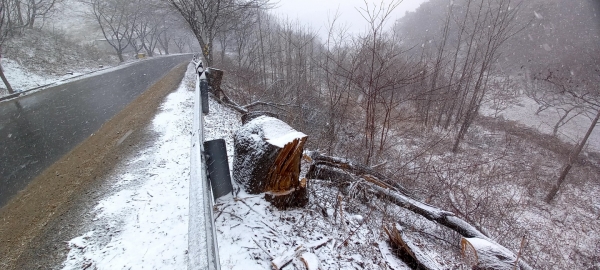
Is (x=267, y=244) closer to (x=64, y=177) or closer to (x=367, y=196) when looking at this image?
(x=367, y=196)

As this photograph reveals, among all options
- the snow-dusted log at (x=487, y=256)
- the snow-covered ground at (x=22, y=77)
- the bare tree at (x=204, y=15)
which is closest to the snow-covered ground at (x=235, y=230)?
the snow-dusted log at (x=487, y=256)

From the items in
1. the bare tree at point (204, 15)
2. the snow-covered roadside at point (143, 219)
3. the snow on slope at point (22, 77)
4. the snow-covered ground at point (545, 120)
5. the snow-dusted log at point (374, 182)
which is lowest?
the snow-covered ground at point (545, 120)

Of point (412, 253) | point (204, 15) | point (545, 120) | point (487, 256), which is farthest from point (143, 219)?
point (545, 120)

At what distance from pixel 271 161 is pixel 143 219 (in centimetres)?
157

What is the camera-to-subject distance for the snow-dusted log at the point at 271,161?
275 centimetres

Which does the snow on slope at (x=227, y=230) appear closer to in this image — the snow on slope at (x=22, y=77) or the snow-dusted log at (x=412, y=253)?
the snow-dusted log at (x=412, y=253)

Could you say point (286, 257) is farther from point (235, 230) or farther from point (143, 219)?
point (143, 219)

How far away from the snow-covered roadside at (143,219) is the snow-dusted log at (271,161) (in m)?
0.85

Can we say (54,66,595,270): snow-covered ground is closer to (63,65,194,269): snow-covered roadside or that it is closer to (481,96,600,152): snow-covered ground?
(63,65,194,269): snow-covered roadside

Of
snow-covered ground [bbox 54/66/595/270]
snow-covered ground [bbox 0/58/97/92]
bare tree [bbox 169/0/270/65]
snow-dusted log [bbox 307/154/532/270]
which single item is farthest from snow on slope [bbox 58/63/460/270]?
snow-covered ground [bbox 0/58/97/92]

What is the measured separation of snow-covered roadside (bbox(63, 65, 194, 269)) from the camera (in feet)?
7.36

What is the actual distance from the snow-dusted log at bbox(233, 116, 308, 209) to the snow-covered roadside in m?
0.85

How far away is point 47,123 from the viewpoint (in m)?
6.62

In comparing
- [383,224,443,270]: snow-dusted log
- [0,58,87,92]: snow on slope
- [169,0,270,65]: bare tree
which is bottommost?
[383,224,443,270]: snow-dusted log
